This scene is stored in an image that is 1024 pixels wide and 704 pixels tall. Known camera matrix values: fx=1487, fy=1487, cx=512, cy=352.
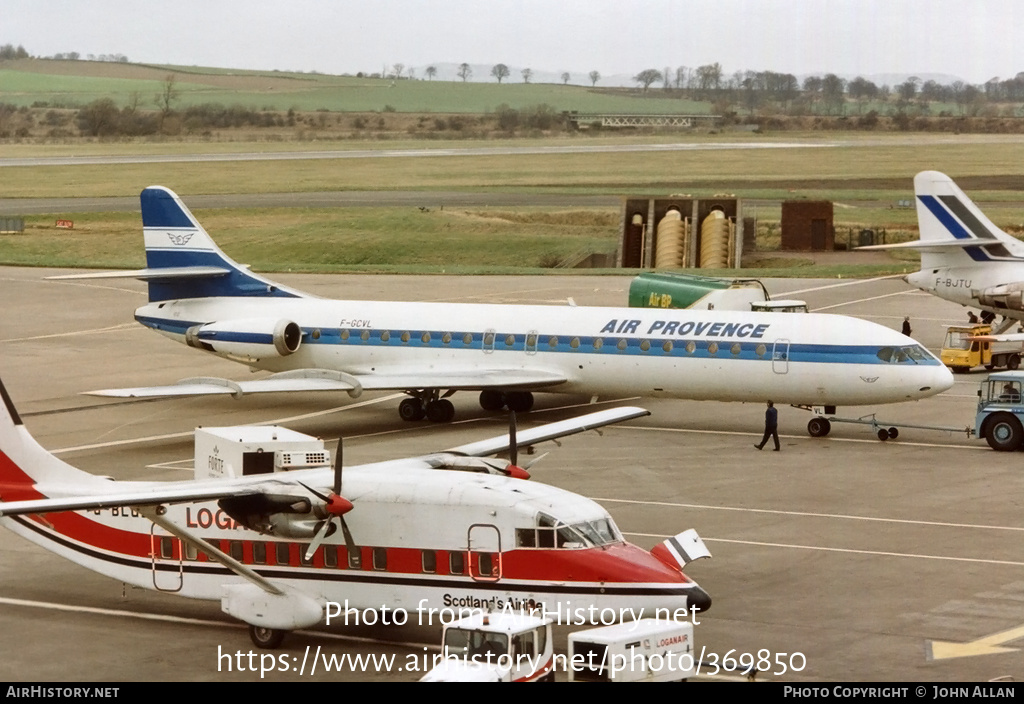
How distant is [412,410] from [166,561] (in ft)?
67.3

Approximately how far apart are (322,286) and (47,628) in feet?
172

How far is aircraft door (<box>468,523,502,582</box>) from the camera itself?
22.2 meters

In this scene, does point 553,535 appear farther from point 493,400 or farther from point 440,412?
point 493,400

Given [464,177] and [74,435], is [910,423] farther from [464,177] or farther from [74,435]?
[464,177]

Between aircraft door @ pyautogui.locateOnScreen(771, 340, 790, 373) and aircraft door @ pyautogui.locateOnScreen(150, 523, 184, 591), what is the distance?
2066cm

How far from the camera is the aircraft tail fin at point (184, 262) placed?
4756 centimetres

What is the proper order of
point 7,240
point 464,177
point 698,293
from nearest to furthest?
point 698,293 < point 7,240 < point 464,177

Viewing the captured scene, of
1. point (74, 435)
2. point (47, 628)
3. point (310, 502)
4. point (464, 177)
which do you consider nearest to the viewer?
point (310, 502)

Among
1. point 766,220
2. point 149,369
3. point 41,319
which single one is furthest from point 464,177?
point 149,369

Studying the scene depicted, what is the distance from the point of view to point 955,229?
56.8 meters

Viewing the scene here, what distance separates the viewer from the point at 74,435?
142ft

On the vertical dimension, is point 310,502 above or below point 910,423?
above

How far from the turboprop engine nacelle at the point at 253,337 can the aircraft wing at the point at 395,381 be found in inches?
54.8

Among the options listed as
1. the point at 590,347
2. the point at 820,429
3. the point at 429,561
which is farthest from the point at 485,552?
the point at 820,429
